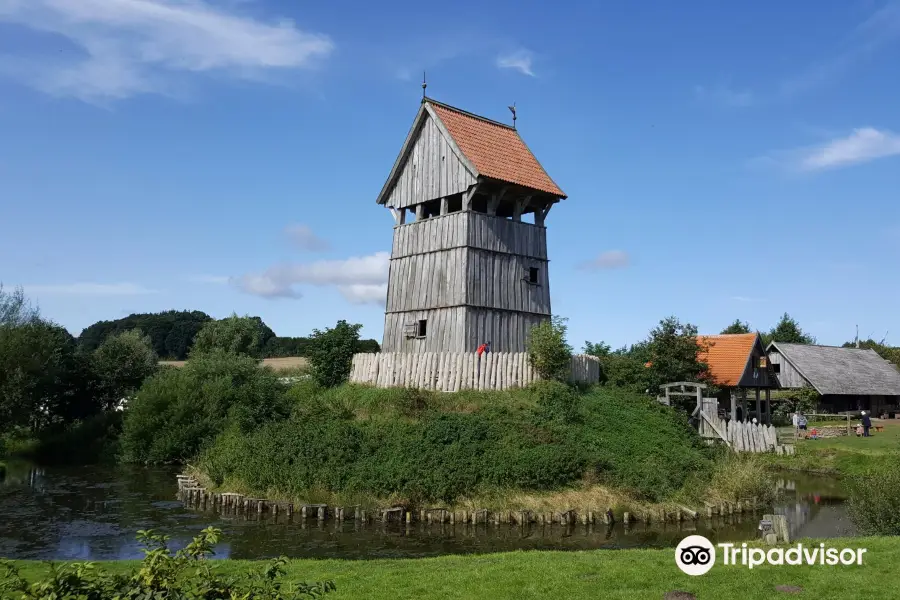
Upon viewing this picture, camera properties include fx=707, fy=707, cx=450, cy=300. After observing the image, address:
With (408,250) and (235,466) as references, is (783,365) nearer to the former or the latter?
(408,250)

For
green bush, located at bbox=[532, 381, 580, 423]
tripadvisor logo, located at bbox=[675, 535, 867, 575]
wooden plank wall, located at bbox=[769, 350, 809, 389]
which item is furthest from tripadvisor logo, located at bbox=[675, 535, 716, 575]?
wooden plank wall, located at bbox=[769, 350, 809, 389]

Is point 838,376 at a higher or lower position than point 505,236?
lower

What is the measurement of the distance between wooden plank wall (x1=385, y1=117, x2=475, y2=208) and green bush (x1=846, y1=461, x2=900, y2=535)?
57.3 feet

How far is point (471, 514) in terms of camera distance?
19250 millimetres

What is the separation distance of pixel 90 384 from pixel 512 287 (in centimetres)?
3121

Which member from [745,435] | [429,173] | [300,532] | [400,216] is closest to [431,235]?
[400,216]

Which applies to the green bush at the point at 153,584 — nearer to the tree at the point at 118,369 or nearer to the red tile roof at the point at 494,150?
the red tile roof at the point at 494,150

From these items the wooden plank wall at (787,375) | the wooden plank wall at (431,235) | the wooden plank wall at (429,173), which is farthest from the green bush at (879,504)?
the wooden plank wall at (787,375)

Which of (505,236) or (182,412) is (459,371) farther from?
(182,412)

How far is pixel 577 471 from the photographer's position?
21.0 metres

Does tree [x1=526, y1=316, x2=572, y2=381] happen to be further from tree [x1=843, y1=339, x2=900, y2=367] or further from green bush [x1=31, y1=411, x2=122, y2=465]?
tree [x1=843, y1=339, x2=900, y2=367]

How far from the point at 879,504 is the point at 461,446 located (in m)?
11.0

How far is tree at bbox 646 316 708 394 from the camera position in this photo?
31484 mm

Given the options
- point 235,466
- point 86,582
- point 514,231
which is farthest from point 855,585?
point 514,231
